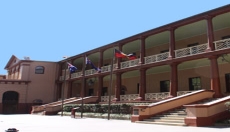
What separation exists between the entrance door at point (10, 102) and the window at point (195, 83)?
2874cm

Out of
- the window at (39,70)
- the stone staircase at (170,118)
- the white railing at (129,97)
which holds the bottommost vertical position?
the stone staircase at (170,118)

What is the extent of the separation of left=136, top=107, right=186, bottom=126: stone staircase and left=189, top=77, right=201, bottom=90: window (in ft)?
29.3

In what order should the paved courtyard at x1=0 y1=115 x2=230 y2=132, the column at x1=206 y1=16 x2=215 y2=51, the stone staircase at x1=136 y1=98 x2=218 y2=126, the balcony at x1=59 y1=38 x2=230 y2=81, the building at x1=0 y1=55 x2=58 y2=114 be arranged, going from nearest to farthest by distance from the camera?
the paved courtyard at x1=0 y1=115 x2=230 y2=132, the stone staircase at x1=136 y1=98 x2=218 y2=126, the column at x1=206 y1=16 x2=215 y2=51, the balcony at x1=59 y1=38 x2=230 y2=81, the building at x1=0 y1=55 x2=58 y2=114

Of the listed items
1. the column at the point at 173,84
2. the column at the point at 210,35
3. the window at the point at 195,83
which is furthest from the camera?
the window at the point at 195,83

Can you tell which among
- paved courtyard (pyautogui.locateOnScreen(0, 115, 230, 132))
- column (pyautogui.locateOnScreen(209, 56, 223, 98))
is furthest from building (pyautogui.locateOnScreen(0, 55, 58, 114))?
column (pyautogui.locateOnScreen(209, 56, 223, 98))

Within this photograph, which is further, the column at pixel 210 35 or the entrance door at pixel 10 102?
the entrance door at pixel 10 102

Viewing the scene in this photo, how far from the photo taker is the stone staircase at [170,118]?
1470cm

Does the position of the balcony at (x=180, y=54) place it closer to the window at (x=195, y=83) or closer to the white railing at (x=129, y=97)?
the window at (x=195, y=83)

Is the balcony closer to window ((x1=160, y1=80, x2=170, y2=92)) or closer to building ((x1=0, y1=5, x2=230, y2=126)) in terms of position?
building ((x1=0, y1=5, x2=230, y2=126))

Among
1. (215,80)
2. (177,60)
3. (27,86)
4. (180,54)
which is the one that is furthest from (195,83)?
(27,86)

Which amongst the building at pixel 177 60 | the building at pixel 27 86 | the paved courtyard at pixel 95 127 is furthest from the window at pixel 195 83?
the building at pixel 27 86

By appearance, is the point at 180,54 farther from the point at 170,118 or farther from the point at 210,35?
the point at 170,118

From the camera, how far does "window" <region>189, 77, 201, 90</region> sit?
25178 mm

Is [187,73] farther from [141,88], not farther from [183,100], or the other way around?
[183,100]
